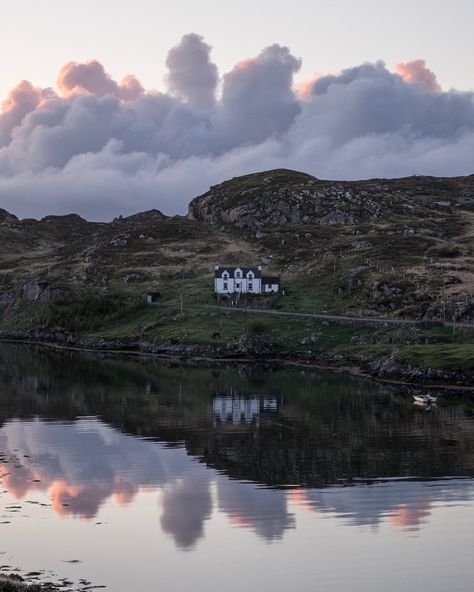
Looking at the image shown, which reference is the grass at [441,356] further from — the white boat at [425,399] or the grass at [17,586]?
the grass at [17,586]

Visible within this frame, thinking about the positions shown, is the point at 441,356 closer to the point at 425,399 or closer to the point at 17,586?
the point at 425,399

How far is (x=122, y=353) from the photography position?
603 feet

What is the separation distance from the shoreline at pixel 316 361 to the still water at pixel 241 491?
877cm

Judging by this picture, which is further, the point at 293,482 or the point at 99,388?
the point at 99,388

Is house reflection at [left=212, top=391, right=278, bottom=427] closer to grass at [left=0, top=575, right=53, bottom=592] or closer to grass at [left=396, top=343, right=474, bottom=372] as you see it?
grass at [left=396, top=343, right=474, bottom=372]

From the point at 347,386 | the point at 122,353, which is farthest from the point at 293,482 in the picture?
the point at 122,353

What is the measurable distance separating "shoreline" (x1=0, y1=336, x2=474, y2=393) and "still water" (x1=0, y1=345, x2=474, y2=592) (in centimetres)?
877

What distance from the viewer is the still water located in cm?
4359

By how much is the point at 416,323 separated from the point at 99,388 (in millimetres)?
64814

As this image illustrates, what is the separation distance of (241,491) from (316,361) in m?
92.4

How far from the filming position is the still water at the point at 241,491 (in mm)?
43594

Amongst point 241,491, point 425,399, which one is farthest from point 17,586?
point 425,399

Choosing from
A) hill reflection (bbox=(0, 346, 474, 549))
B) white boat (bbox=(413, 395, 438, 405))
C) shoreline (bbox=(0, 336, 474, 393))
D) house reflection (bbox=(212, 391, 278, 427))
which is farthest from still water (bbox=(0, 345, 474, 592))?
shoreline (bbox=(0, 336, 474, 393))

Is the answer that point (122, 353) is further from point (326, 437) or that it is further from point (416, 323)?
point (326, 437)
